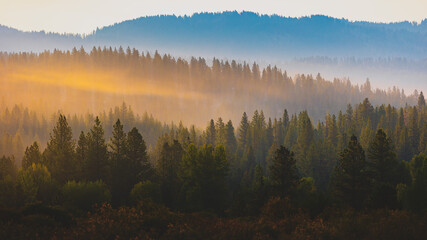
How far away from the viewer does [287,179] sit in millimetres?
61656

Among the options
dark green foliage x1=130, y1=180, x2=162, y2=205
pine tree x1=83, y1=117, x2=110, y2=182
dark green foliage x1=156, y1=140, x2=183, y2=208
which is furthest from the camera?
pine tree x1=83, y1=117, x2=110, y2=182

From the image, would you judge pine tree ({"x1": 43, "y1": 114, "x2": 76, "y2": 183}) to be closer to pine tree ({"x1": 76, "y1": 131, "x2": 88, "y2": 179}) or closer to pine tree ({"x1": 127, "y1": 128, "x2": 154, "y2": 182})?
pine tree ({"x1": 76, "y1": 131, "x2": 88, "y2": 179})

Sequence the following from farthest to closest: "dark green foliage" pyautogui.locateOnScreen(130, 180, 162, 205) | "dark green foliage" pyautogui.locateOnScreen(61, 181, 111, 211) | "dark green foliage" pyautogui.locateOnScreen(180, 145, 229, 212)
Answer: "dark green foliage" pyautogui.locateOnScreen(180, 145, 229, 212), "dark green foliage" pyautogui.locateOnScreen(130, 180, 162, 205), "dark green foliage" pyautogui.locateOnScreen(61, 181, 111, 211)

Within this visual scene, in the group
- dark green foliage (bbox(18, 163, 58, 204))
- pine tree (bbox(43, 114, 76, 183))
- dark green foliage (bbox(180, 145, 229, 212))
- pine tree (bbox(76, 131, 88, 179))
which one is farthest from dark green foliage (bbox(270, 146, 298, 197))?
pine tree (bbox(43, 114, 76, 183))

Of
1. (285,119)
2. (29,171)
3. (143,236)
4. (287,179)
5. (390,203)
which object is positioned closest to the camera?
(143,236)

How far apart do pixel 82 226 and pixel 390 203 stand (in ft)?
97.6

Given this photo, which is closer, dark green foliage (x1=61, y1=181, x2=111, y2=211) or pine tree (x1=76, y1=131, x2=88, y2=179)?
dark green foliage (x1=61, y1=181, x2=111, y2=211)

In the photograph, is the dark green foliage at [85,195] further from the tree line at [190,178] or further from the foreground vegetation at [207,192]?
the foreground vegetation at [207,192]

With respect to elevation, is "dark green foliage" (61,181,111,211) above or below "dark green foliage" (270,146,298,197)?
below

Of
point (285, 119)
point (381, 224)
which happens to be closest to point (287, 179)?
point (381, 224)

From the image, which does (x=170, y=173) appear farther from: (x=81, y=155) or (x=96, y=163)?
(x=81, y=155)

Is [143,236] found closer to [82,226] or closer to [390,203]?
[82,226]

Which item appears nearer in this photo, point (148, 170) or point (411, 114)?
point (148, 170)

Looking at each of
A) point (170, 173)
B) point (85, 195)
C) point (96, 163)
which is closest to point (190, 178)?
point (170, 173)
